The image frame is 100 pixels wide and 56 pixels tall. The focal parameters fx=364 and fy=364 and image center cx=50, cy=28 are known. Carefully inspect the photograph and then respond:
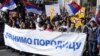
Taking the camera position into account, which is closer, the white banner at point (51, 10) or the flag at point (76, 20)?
the flag at point (76, 20)

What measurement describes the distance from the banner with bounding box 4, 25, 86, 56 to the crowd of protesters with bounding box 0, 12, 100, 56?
653 millimetres

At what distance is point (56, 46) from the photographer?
1520 centimetres

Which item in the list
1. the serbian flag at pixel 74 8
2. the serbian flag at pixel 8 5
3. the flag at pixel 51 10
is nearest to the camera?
the serbian flag at pixel 74 8

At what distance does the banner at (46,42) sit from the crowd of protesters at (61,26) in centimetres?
65

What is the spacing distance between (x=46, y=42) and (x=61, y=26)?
6.07ft

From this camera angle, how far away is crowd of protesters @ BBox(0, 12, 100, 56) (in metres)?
15.1

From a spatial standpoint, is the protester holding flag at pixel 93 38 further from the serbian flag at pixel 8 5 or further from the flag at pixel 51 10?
the serbian flag at pixel 8 5

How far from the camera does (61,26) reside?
56.5 ft

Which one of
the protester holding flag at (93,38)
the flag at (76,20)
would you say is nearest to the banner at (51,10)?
the flag at (76,20)

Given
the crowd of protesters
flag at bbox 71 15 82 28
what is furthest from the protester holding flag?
flag at bbox 71 15 82 28

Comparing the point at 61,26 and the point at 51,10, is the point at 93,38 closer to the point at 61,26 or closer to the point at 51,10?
the point at 61,26

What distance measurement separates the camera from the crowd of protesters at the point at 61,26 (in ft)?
49.5

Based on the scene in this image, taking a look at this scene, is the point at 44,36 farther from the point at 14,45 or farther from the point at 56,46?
the point at 14,45

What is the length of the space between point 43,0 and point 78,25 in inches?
446
